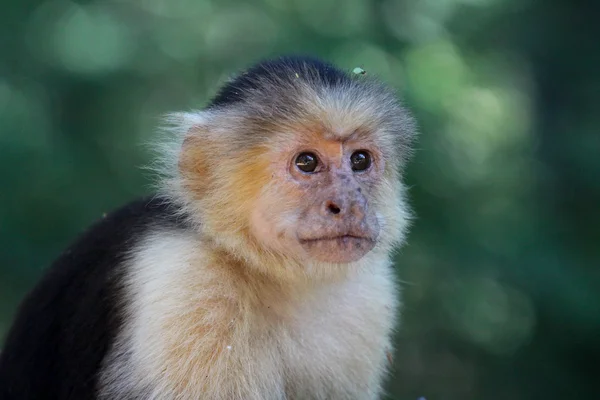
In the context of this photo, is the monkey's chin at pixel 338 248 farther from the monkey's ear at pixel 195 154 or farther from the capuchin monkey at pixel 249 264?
the monkey's ear at pixel 195 154

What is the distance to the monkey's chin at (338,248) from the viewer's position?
3.13 meters

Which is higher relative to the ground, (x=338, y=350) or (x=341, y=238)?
(x=341, y=238)

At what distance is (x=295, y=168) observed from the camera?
131 inches

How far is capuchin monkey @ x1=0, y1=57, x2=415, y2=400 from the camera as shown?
3.14 meters

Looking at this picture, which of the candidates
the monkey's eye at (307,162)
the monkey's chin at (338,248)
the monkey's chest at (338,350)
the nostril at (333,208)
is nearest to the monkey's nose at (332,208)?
the nostril at (333,208)

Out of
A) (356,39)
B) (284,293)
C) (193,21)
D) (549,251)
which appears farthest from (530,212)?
(284,293)

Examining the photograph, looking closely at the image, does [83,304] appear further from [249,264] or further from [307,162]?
[307,162]

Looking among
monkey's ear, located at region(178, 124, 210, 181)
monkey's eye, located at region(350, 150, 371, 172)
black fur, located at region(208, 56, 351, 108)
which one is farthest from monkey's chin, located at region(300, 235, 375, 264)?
black fur, located at region(208, 56, 351, 108)

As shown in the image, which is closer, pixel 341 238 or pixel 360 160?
pixel 341 238

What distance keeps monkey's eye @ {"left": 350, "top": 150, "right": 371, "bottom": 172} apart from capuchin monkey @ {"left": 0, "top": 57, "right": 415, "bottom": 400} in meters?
0.01

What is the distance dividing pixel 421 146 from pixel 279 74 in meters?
2.51

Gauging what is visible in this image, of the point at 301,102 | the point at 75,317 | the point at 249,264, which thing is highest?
the point at 301,102

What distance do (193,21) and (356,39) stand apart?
4.53 feet

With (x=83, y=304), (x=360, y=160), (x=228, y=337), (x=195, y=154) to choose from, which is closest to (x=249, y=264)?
(x=228, y=337)
